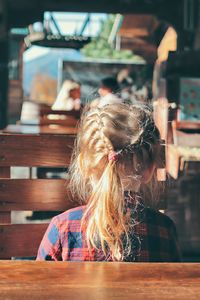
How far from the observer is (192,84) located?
6809 mm

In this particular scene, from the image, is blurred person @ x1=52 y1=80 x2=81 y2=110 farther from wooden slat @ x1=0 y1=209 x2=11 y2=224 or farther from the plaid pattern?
the plaid pattern

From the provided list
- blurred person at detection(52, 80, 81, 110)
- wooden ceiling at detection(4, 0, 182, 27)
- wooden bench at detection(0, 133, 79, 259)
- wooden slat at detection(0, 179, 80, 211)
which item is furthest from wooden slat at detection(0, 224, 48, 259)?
wooden ceiling at detection(4, 0, 182, 27)

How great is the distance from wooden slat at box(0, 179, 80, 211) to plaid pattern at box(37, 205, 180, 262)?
1.08 metres

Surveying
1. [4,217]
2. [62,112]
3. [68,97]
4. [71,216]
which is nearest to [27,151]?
[4,217]

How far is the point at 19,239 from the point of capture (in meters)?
3.09

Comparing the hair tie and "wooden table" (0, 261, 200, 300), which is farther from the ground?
the hair tie

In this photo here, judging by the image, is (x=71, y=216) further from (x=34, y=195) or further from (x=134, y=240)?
(x=34, y=195)

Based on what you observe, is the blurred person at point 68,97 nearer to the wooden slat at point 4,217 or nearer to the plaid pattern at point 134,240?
the wooden slat at point 4,217

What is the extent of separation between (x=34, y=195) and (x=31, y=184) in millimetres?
58

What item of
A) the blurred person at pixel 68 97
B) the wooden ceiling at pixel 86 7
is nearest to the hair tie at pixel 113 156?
the blurred person at pixel 68 97

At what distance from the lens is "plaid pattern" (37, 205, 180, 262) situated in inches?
78.9

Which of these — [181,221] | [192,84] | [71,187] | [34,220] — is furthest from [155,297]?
[192,84]

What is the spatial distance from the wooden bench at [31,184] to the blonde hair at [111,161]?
3.45 feet

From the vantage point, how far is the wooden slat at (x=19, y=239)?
3080 millimetres
